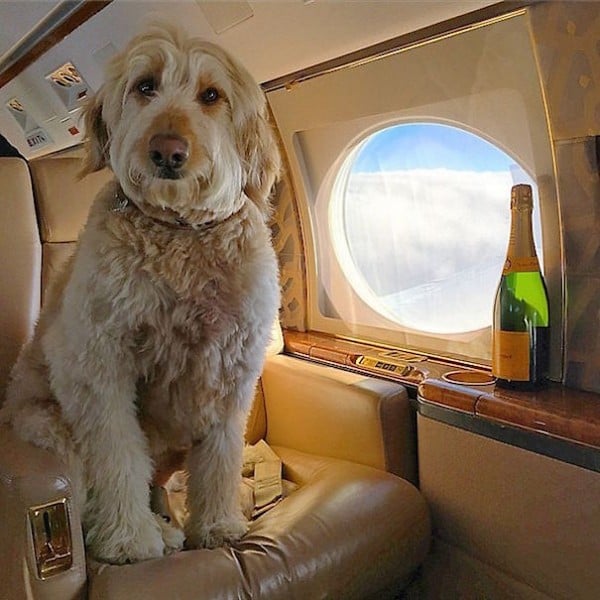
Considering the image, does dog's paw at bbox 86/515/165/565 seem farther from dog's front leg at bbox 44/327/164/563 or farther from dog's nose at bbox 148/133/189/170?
dog's nose at bbox 148/133/189/170

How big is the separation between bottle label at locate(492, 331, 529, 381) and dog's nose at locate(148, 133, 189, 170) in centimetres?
90

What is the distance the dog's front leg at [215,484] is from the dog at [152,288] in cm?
5

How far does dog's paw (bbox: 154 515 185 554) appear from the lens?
1.56 meters

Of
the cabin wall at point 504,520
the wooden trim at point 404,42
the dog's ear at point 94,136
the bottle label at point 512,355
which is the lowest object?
the cabin wall at point 504,520

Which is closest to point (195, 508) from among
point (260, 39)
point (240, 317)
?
point (240, 317)

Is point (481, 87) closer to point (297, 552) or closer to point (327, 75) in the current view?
point (327, 75)

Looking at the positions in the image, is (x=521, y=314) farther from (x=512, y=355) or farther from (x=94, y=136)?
(x=94, y=136)

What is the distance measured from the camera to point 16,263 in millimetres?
1959

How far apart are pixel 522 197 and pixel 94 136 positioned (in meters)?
1.04

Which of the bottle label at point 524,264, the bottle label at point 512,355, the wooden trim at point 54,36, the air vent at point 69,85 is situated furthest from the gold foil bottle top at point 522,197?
the air vent at point 69,85

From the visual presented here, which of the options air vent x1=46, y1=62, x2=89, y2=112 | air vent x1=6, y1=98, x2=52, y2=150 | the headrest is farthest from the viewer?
air vent x1=6, y1=98, x2=52, y2=150

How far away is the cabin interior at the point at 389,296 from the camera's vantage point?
1472mm

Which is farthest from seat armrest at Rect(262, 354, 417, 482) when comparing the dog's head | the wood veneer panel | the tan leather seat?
the dog's head

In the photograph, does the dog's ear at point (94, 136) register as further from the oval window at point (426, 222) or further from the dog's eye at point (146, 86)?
the oval window at point (426, 222)
